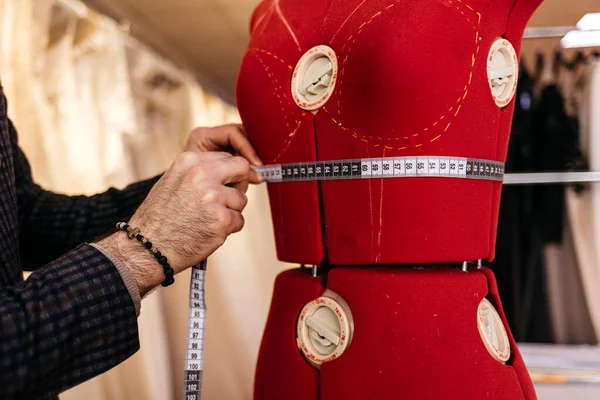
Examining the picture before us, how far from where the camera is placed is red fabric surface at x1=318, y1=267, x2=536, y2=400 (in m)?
0.64

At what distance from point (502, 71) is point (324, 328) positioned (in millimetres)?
419

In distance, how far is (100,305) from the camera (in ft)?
2.11

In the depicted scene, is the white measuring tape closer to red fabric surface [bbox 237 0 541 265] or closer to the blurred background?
red fabric surface [bbox 237 0 541 265]

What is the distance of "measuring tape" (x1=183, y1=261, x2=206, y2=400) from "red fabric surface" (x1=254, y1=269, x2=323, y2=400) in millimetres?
100

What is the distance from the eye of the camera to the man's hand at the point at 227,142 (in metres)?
0.83

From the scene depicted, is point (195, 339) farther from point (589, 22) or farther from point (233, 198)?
point (589, 22)

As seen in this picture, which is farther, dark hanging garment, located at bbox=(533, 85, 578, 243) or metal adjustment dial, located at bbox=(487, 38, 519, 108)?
dark hanging garment, located at bbox=(533, 85, 578, 243)

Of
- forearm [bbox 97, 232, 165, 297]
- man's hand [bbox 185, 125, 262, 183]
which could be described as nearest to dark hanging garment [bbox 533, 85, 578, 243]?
man's hand [bbox 185, 125, 262, 183]

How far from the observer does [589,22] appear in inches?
71.4

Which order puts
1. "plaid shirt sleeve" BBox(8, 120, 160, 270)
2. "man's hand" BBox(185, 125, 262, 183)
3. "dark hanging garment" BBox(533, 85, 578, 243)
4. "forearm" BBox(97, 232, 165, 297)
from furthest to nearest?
1. "dark hanging garment" BBox(533, 85, 578, 243)
2. "plaid shirt sleeve" BBox(8, 120, 160, 270)
3. "man's hand" BBox(185, 125, 262, 183)
4. "forearm" BBox(97, 232, 165, 297)

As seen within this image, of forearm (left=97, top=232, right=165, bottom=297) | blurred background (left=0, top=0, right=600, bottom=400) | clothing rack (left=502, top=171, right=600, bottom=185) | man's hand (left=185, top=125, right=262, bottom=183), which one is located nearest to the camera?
forearm (left=97, top=232, right=165, bottom=297)

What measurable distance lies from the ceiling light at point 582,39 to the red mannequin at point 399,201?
1.36 meters

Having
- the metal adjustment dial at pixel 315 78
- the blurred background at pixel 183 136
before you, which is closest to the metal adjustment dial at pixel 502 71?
the metal adjustment dial at pixel 315 78

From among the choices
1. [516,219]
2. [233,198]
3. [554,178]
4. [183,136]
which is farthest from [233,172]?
[183,136]
